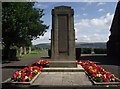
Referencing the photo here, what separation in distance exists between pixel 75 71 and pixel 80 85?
4.34 metres

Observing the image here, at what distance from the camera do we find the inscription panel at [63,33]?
15.5 m

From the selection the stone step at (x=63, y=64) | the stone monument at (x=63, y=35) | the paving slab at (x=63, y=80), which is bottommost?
the paving slab at (x=63, y=80)

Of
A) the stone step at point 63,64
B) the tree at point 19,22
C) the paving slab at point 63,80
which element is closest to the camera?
the paving slab at point 63,80

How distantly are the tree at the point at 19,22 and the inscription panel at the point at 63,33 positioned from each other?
10763mm

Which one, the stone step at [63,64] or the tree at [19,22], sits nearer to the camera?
the stone step at [63,64]

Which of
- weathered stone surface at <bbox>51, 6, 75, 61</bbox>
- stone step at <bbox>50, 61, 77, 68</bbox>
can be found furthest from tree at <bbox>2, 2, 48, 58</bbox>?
stone step at <bbox>50, 61, 77, 68</bbox>

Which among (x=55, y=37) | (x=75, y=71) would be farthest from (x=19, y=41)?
(x=75, y=71)

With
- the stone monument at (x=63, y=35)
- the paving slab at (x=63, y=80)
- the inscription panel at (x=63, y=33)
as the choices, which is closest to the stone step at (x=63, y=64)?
the stone monument at (x=63, y=35)

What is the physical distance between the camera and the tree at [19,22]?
25.3m

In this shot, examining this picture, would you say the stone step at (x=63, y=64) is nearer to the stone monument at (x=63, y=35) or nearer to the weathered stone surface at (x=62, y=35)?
the stone monument at (x=63, y=35)

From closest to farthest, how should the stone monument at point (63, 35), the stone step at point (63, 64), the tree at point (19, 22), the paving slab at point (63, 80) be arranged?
the paving slab at point (63, 80), the stone step at point (63, 64), the stone monument at point (63, 35), the tree at point (19, 22)

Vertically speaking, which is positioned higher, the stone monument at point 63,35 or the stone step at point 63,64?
the stone monument at point 63,35

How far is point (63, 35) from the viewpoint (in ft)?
51.0

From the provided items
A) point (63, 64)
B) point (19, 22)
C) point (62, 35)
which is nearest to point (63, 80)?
point (63, 64)
